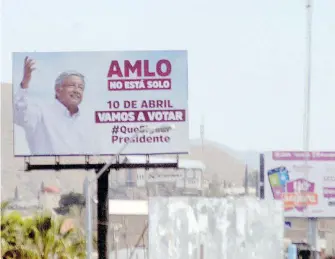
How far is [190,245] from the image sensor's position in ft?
87.0

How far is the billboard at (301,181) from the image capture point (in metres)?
68.4

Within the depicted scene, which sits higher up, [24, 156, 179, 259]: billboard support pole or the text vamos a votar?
the text vamos a votar

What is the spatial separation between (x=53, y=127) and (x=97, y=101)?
209cm

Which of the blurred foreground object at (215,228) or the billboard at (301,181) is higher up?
the blurred foreground object at (215,228)

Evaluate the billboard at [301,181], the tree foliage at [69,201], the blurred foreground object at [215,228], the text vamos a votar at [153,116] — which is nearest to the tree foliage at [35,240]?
the text vamos a votar at [153,116]

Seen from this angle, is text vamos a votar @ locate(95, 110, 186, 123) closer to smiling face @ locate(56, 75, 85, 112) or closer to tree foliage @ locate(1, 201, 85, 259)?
smiling face @ locate(56, 75, 85, 112)

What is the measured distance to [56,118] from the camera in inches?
1720

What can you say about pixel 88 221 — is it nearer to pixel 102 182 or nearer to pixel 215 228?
pixel 215 228

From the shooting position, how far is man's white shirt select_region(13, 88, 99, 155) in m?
43.5

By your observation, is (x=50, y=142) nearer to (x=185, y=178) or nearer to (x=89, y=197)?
(x=89, y=197)

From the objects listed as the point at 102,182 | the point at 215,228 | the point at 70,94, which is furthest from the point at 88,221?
the point at 102,182

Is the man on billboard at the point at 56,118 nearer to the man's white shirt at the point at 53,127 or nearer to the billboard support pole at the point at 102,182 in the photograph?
the man's white shirt at the point at 53,127

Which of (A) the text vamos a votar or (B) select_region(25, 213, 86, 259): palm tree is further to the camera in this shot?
(A) the text vamos a votar

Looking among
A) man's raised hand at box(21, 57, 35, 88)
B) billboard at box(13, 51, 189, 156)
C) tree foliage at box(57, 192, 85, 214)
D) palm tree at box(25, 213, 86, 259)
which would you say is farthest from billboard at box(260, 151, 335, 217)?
tree foliage at box(57, 192, 85, 214)
